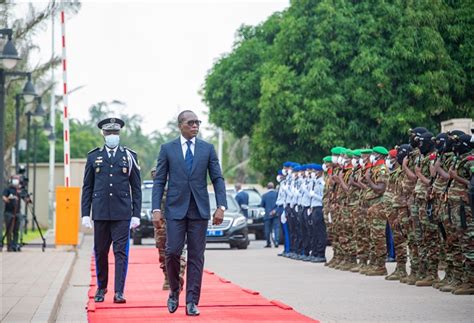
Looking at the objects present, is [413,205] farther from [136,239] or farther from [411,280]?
[136,239]

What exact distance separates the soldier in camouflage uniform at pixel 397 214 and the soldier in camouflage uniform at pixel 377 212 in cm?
23

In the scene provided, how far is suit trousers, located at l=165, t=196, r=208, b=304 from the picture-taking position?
1305cm

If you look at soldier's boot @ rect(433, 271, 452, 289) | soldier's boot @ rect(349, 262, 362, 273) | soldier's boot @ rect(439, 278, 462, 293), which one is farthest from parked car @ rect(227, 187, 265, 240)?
soldier's boot @ rect(439, 278, 462, 293)

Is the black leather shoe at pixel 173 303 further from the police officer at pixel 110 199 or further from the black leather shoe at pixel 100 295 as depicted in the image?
the black leather shoe at pixel 100 295

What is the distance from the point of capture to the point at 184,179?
13203 millimetres

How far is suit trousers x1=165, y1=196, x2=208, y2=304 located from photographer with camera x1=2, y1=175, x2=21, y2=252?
16779mm

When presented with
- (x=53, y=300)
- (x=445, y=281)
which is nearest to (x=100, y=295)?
(x=53, y=300)

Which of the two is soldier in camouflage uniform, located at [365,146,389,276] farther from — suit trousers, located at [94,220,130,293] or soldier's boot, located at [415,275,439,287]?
suit trousers, located at [94,220,130,293]

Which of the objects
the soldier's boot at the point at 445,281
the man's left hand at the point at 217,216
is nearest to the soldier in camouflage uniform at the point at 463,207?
the soldier's boot at the point at 445,281

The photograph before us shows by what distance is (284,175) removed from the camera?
30406mm

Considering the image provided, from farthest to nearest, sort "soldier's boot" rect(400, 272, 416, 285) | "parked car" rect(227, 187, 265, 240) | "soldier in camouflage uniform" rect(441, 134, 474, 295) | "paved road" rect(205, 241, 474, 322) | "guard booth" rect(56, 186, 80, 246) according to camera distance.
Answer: "parked car" rect(227, 187, 265, 240) → "guard booth" rect(56, 186, 80, 246) → "soldier's boot" rect(400, 272, 416, 285) → "soldier in camouflage uniform" rect(441, 134, 474, 295) → "paved road" rect(205, 241, 474, 322)

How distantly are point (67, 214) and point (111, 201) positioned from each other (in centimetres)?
1494

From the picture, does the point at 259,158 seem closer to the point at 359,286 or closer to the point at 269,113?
the point at 269,113

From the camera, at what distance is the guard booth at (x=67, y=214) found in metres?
29.3
